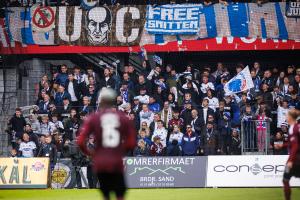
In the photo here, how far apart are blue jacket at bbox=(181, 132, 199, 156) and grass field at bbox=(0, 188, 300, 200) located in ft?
6.96

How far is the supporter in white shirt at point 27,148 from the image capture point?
25359mm

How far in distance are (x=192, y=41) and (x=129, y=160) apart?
7.12 m

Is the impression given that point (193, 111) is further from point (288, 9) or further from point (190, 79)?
point (288, 9)

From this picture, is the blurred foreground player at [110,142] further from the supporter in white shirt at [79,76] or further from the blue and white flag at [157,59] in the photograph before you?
the blue and white flag at [157,59]

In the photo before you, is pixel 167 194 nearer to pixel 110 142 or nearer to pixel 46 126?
pixel 46 126

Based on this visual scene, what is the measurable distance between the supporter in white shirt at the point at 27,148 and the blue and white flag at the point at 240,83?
6874mm

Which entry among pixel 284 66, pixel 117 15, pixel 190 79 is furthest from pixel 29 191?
pixel 284 66

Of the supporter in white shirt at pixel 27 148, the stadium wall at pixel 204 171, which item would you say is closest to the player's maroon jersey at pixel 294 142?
the stadium wall at pixel 204 171

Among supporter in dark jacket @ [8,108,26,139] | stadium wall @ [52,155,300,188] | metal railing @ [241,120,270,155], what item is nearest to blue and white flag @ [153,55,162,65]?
supporter in dark jacket @ [8,108,26,139]

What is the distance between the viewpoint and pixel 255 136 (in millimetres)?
23969

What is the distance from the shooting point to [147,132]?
24781mm

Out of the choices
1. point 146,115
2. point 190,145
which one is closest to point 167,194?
point 190,145

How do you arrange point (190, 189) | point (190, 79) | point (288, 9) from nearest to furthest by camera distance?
point (190, 189), point (190, 79), point (288, 9)

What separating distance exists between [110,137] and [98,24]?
19.0 metres
